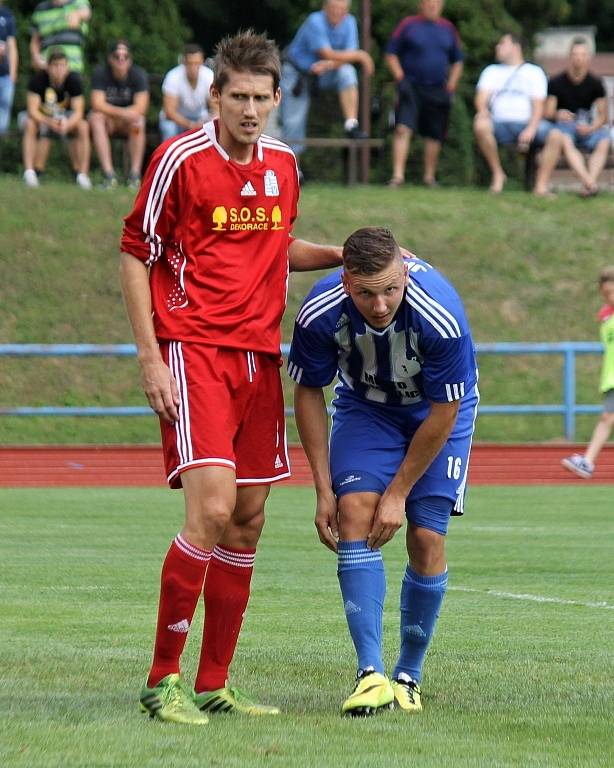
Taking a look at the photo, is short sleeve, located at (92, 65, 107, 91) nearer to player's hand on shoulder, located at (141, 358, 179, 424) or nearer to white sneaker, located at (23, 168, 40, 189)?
white sneaker, located at (23, 168, 40, 189)

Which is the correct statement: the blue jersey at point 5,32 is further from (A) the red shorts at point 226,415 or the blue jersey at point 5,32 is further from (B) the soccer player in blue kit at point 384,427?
(A) the red shorts at point 226,415

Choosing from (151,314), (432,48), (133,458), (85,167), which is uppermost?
(151,314)

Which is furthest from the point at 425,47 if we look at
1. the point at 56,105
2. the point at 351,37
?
the point at 56,105

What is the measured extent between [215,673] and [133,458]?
1215 centimetres

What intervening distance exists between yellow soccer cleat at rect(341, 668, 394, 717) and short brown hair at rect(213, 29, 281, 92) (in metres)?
2.12

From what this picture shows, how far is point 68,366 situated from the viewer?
806 inches

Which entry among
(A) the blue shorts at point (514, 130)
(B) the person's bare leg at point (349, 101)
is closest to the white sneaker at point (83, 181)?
(B) the person's bare leg at point (349, 101)

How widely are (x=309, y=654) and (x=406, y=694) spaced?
3.35 ft

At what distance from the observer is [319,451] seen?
612cm

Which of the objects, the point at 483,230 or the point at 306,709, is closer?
the point at 306,709

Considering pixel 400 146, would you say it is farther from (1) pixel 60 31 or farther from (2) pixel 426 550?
(2) pixel 426 550

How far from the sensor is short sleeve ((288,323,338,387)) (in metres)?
5.97

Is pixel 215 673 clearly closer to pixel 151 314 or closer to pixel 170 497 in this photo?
pixel 151 314

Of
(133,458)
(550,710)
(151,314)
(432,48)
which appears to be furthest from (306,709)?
(432,48)
